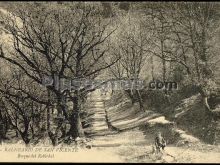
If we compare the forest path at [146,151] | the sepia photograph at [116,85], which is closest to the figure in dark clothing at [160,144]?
the sepia photograph at [116,85]

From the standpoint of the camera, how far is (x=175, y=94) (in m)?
37.1

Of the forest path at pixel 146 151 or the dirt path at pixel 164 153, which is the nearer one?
the dirt path at pixel 164 153

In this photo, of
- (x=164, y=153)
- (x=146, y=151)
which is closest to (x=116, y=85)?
(x=146, y=151)

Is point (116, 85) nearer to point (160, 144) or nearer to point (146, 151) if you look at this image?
point (146, 151)

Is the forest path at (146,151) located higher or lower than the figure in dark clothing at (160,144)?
lower

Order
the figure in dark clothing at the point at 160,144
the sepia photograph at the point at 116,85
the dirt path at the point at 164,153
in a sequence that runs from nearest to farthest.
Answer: the dirt path at the point at 164,153 → the figure in dark clothing at the point at 160,144 → the sepia photograph at the point at 116,85

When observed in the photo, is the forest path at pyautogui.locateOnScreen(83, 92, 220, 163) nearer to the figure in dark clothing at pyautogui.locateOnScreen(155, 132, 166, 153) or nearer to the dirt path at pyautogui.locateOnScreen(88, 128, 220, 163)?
the dirt path at pyautogui.locateOnScreen(88, 128, 220, 163)

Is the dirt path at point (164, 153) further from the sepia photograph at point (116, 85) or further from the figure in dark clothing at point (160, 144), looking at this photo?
the figure in dark clothing at point (160, 144)

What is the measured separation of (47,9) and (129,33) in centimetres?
1471

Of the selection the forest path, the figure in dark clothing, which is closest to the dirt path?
the forest path

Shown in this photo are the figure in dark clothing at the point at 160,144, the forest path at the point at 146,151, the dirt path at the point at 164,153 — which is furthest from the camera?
the figure in dark clothing at the point at 160,144

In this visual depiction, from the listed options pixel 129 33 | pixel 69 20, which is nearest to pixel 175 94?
pixel 129 33

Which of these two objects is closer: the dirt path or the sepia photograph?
the dirt path

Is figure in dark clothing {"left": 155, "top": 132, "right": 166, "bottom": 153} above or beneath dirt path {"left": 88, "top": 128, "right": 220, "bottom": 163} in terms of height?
above
